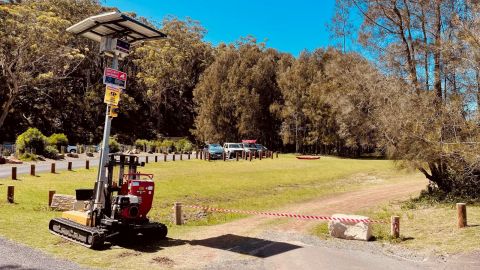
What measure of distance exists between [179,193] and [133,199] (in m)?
10.3

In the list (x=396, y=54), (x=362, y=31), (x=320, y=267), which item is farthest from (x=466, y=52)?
(x=320, y=267)

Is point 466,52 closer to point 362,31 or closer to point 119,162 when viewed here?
point 362,31

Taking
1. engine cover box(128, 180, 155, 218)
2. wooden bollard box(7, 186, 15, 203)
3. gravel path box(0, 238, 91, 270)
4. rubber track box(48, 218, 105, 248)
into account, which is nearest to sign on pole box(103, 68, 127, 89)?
engine cover box(128, 180, 155, 218)

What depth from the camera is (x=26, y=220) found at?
1259cm

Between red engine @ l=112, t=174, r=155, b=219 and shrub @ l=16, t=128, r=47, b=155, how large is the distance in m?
26.8

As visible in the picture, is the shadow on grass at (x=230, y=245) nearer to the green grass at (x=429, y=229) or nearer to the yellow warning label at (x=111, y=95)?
the green grass at (x=429, y=229)

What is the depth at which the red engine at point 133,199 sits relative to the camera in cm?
991

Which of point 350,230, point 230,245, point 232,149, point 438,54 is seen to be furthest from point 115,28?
point 232,149

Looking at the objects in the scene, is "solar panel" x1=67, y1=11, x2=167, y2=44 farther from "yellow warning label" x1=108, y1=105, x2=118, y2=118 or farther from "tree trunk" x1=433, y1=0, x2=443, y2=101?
"tree trunk" x1=433, y1=0, x2=443, y2=101

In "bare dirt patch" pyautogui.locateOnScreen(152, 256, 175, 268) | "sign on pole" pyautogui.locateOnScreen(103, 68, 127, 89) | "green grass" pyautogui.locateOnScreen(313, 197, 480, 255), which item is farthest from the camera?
"green grass" pyautogui.locateOnScreen(313, 197, 480, 255)

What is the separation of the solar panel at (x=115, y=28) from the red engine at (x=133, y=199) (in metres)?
3.70

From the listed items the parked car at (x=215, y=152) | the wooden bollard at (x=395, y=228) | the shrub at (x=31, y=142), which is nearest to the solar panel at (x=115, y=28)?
the wooden bollard at (x=395, y=228)

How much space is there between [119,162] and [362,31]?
13668 mm

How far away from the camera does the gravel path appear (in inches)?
317
